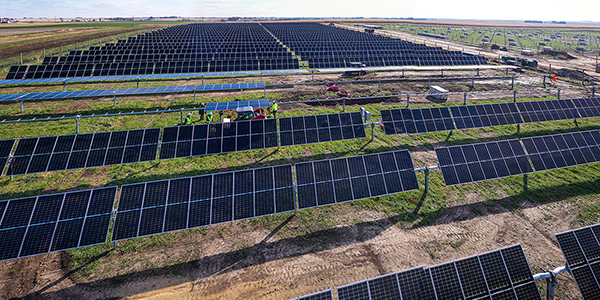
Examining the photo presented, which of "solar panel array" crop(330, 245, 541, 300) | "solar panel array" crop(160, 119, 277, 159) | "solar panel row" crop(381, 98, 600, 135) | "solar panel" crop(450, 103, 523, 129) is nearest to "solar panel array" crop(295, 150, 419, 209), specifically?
"solar panel array" crop(330, 245, 541, 300)

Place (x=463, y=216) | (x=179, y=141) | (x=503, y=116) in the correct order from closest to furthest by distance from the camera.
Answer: (x=463, y=216), (x=179, y=141), (x=503, y=116)

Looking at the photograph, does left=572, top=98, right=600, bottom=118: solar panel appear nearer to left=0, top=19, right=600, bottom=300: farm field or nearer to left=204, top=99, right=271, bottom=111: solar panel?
left=0, top=19, right=600, bottom=300: farm field

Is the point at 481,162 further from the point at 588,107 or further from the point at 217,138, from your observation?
the point at 588,107

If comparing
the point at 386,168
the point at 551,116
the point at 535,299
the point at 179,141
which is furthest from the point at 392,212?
the point at 551,116

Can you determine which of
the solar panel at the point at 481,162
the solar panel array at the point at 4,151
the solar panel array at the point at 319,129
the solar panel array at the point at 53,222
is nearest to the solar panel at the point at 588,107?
the solar panel at the point at 481,162

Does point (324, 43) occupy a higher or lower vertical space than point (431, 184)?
higher

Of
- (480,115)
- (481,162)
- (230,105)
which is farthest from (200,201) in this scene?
(480,115)

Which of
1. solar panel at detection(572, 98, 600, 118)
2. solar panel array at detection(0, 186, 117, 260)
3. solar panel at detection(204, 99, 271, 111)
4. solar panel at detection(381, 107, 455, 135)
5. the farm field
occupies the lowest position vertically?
the farm field

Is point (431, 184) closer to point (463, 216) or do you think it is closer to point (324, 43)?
point (463, 216)
